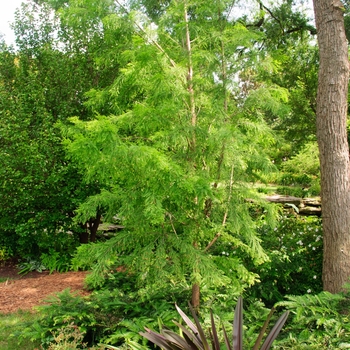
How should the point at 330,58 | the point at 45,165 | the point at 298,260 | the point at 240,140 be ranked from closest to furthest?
the point at 240,140 → the point at 330,58 → the point at 298,260 → the point at 45,165

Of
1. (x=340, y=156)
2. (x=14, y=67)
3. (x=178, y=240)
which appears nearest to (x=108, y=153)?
(x=178, y=240)

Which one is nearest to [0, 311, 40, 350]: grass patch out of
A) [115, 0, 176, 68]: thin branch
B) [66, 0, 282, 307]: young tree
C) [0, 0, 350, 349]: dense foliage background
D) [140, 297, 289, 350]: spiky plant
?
[0, 0, 350, 349]: dense foliage background

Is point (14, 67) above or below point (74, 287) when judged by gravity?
above

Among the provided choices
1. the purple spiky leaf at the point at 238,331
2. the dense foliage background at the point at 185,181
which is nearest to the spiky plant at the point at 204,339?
the purple spiky leaf at the point at 238,331

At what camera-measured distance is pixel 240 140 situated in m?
2.77

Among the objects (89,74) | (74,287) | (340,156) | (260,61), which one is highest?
(89,74)

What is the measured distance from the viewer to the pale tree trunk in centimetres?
364

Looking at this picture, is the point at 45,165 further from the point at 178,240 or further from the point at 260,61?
the point at 260,61

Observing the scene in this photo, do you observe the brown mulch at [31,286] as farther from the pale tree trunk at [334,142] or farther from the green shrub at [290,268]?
the pale tree trunk at [334,142]

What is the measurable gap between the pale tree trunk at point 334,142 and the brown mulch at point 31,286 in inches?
123

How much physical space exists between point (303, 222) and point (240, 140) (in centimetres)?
292

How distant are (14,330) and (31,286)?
1.54 m

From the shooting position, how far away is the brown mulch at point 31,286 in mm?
4617

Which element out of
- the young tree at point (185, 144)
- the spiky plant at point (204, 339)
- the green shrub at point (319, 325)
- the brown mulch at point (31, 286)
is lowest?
the brown mulch at point (31, 286)
